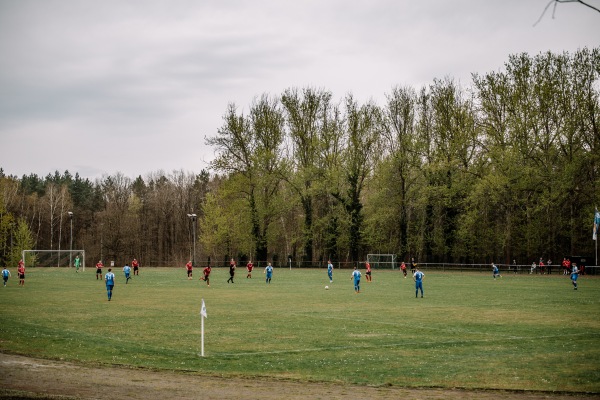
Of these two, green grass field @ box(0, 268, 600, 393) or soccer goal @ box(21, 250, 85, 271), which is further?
soccer goal @ box(21, 250, 85, 271)

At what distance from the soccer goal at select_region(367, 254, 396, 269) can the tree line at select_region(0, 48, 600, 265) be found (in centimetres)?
231

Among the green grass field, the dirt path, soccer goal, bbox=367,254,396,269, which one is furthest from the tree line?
the dirt path

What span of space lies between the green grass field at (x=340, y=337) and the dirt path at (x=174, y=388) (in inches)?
29.2

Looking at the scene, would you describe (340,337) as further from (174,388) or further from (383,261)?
(383,261)

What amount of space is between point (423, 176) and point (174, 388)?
70.8 meters

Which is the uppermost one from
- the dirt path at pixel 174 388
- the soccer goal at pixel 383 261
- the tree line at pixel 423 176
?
the tree line at pixel 423 176

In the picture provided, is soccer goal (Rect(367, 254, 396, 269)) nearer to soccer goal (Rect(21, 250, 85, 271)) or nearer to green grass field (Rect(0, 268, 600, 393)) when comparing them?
soccer goal (Rect(21, 250, 85, 271))

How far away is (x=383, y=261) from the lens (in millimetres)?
85250

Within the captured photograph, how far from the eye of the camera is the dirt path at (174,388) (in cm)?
1385

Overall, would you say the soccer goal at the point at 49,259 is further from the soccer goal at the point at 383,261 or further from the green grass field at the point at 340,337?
the green grass field at the point at 340,337

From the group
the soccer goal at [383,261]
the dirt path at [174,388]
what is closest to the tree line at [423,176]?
the soccer goal at [383,261]

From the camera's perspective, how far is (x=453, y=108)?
7956 cm

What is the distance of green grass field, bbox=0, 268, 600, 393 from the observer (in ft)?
54.4

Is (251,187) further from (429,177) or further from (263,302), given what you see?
(263,302)
